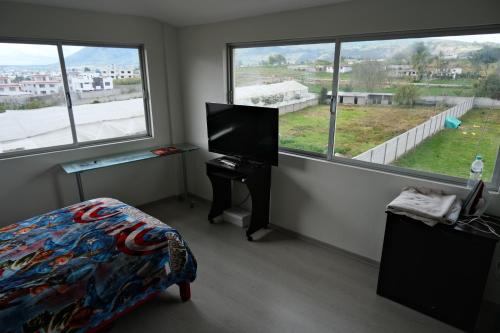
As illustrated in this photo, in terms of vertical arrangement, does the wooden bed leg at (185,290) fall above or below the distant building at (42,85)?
below

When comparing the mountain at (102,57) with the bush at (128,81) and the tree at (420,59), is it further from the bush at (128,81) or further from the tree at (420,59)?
the tree at (420,59)

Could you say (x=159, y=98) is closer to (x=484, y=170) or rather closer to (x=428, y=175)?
(x=428, y=175)

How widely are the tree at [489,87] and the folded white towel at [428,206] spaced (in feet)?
2.50

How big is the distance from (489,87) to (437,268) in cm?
134

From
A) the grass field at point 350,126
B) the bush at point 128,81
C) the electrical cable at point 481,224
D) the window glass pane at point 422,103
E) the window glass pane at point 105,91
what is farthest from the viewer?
the bush at point 128,81

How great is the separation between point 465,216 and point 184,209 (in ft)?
9.99

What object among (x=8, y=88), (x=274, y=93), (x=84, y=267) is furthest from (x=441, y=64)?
(x=8, y=88)

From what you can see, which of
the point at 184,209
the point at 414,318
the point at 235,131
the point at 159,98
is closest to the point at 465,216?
the point at 414,318

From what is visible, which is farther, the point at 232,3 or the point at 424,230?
the point at 232,3

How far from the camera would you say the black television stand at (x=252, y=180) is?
310cm

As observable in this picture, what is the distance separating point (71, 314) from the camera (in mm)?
1755

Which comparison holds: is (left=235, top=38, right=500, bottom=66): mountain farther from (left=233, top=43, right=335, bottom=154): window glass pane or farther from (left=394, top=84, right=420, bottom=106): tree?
(left=394, top=84, right=420, bottom=106): tree

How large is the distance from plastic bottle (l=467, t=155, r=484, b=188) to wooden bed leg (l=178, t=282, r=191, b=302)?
2282 mm

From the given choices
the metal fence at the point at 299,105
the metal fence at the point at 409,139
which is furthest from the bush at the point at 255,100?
the metal fence at the point at 409,139
